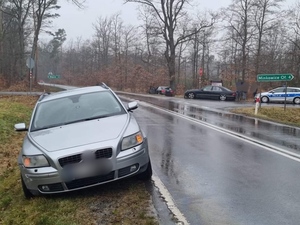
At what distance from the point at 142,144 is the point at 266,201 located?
6.53 ft

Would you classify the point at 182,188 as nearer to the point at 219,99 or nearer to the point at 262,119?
the point at 262,119

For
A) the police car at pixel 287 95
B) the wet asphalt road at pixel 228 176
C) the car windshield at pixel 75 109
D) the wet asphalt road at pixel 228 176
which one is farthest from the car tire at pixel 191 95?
the car windshield at pixel 75 109

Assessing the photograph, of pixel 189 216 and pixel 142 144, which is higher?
pixel 142 144

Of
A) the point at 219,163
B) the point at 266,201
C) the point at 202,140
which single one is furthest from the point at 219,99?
the point at 266,201

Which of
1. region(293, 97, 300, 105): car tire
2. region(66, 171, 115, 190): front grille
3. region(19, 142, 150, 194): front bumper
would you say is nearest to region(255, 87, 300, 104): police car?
region(293, 97, 300, 105): car tire

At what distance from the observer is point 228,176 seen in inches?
236

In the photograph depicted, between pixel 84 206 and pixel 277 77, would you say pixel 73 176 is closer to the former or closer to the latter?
pixel 84 206

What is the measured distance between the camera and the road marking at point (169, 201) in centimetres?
416

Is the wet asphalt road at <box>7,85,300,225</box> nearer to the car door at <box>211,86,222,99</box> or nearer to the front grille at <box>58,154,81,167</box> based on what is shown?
the front grille at <box>58,154,81,167</box>

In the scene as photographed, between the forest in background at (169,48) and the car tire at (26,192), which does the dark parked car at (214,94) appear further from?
the car tire at (26,192)

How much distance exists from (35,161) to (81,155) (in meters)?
0.71

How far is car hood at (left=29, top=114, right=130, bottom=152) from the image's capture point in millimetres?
4973

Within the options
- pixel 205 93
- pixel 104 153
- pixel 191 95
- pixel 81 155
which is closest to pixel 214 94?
pixel 205 93

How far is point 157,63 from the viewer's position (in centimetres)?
5997
